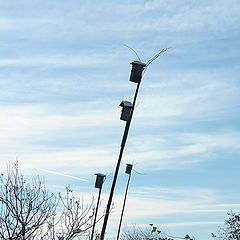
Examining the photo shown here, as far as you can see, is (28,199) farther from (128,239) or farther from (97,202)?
(128,239)

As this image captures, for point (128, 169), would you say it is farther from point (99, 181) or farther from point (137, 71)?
point (137, 71)

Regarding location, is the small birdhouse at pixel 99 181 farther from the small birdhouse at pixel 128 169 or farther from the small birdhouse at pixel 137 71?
the small birdhouse at pixel 137 71

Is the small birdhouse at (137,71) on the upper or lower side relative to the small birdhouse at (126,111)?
upper

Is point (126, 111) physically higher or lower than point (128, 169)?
lower

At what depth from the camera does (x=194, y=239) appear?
19.8 metres

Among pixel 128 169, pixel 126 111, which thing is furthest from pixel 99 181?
pixel 126 111

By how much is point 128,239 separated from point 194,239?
804 cm

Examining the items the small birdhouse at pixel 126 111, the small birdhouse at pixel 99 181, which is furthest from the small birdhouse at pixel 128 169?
the small birdhouse at pixel 126 111

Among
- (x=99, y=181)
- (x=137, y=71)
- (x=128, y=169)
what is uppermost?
(x=128, y=169)

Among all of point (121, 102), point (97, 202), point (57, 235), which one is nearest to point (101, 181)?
point (97, 202)

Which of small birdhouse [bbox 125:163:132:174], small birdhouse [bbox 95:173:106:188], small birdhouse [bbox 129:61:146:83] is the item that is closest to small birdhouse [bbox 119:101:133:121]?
small birdhouse [bbox 129:61:146:83]

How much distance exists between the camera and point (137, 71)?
9.66 meters

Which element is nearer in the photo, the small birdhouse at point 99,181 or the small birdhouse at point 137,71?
the small birdhouse at point 137,71

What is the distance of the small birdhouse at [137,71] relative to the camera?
31.6ft
